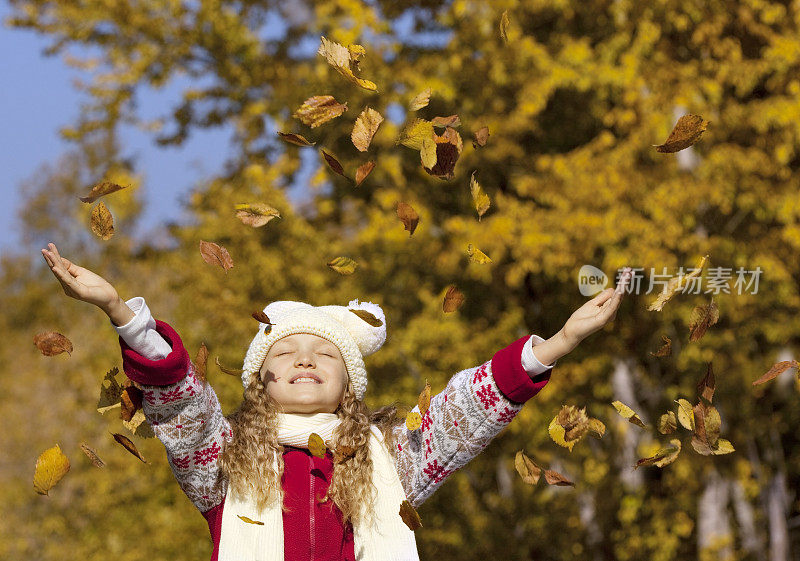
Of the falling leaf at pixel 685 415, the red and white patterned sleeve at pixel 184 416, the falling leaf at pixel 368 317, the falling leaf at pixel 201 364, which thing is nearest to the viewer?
the red and white patterned sleeve at pixel 184 416

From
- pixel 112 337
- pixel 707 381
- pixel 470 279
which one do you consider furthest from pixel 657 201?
pixel 112 337

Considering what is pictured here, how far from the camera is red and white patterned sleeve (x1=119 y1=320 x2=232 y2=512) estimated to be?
104 inches

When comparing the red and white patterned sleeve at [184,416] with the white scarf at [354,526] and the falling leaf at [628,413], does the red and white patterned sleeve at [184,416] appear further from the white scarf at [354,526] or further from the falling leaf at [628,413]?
the falling leaf at [628,413]

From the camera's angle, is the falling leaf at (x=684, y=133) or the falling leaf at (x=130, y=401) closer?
the falling leaf at (x=130, y=401)

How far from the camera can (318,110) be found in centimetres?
321

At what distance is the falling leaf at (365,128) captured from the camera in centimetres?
312

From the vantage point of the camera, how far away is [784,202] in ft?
24.0

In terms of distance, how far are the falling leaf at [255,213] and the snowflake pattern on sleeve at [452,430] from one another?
0.79 m

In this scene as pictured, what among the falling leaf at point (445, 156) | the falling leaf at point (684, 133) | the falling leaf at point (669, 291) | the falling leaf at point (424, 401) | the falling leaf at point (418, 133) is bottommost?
the falling leaf at point (424, 401)

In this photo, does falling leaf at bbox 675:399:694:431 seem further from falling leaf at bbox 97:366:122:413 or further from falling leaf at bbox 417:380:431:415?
falling leaf at bbox 97:366:122:413

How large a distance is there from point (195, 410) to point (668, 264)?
5.48m

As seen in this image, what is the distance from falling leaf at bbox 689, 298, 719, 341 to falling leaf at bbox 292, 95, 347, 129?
1.29 m

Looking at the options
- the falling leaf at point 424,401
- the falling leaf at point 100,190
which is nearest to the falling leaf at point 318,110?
the falling leaf at point 100,190

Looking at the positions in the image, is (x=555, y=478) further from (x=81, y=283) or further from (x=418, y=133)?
(x=81, y=283)
